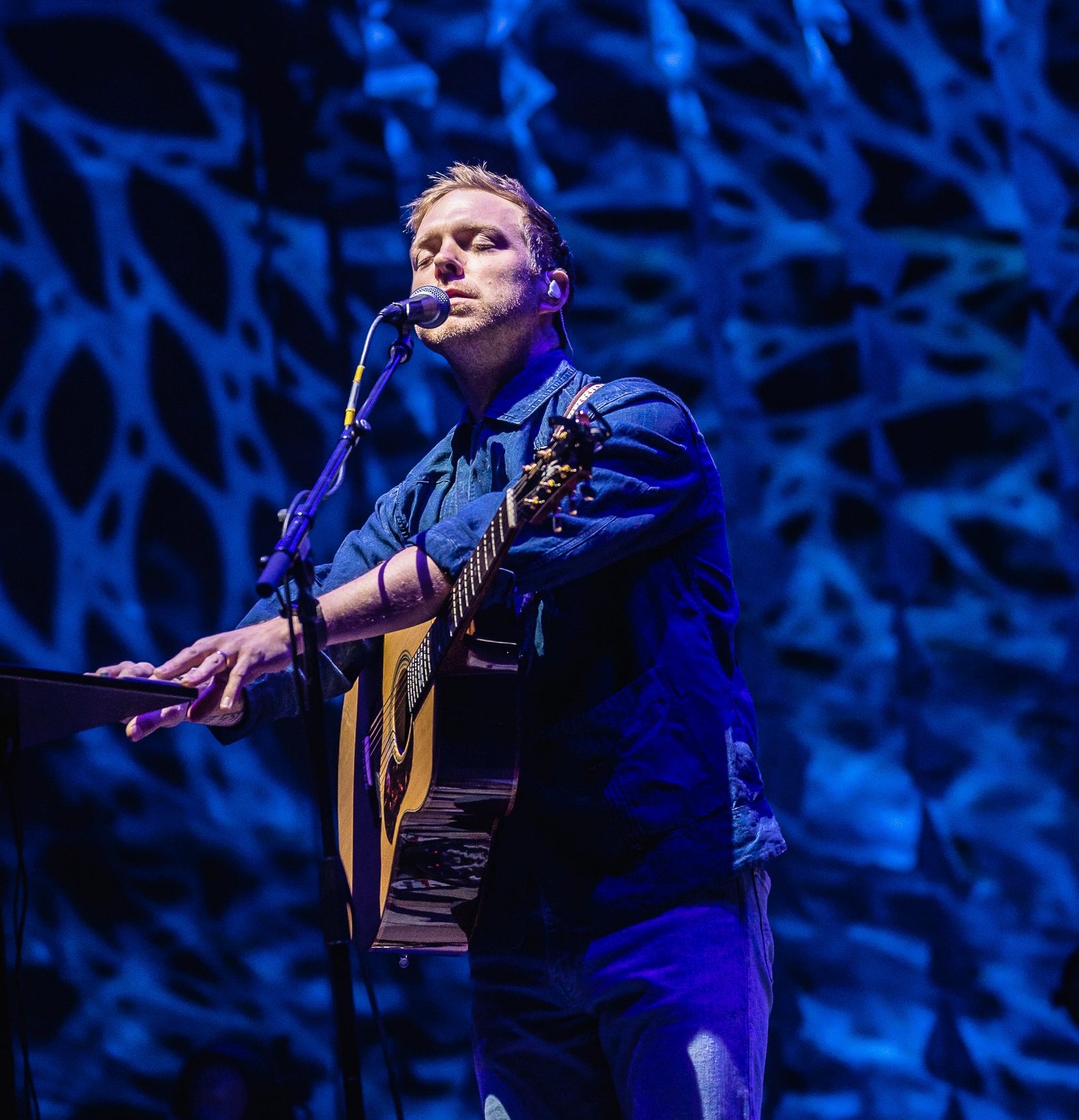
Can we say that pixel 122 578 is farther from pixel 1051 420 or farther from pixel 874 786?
pixel 1051 420

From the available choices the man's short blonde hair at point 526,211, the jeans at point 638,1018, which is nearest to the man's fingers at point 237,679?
the jeans at point 638,1018

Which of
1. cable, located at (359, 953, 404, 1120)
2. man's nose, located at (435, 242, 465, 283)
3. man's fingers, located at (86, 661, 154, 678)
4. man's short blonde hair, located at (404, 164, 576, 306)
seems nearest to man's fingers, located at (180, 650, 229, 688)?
man's fingers, located at (86, 661, 154, 678)

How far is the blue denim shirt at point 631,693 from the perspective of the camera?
1.75 m

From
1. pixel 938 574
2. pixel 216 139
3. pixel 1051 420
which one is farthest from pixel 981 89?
pixel 216 139

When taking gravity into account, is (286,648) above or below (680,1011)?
above

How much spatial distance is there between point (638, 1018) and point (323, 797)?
574mm

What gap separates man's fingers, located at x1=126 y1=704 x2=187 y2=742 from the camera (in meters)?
1.94

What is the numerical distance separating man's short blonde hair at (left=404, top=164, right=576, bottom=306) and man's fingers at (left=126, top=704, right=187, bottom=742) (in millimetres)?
1057

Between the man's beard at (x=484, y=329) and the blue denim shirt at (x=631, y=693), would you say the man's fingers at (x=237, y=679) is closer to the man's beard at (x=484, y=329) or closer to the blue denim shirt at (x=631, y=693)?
the blue denim shirt at (x=631, y=693)

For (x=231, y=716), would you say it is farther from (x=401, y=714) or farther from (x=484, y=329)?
(x=484, y=329)

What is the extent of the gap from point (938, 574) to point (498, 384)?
5.78 ft

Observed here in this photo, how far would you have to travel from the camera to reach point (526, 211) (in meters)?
2.46

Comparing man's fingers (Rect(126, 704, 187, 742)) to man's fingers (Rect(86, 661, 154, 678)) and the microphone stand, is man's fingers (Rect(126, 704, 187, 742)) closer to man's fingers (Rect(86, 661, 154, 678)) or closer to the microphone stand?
man's fingers (Rect(86, 661, 154, 678))

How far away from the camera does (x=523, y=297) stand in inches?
90.3
